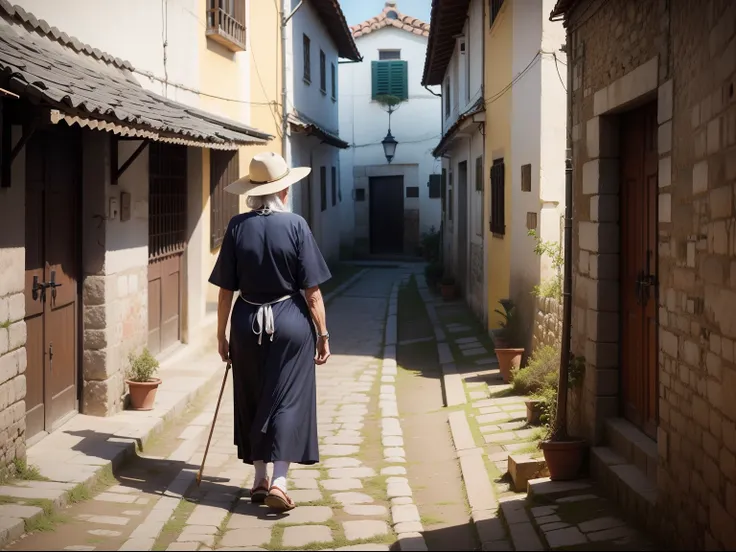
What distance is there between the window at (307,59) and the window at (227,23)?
6.04m

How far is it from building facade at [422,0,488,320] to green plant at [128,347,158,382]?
639 centimetres

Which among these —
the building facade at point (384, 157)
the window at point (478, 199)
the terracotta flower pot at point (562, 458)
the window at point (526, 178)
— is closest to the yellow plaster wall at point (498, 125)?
the window at point (478, 199)

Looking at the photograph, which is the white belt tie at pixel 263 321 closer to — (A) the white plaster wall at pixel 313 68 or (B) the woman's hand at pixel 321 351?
(B) the woman's hand at pixel 321 351

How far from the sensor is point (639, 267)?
5773mm

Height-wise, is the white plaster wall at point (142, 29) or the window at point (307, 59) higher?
the window at point (307, 59)

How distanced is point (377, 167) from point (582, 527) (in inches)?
973

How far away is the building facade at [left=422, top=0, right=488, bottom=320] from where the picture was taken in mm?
14047

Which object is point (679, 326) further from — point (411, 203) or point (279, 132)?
point (411, 203)

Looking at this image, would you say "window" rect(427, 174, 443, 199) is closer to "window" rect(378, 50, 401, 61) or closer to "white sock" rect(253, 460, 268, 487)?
"window" rect(378, 50, 401, 61)

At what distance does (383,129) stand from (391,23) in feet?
11.6

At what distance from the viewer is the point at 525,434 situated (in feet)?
23.8

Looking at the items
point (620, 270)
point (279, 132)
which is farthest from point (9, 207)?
point (279, 132)

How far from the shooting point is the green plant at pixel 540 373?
779 cm

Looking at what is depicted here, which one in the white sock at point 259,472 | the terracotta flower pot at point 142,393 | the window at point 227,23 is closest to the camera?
the white sock at point 259,472
